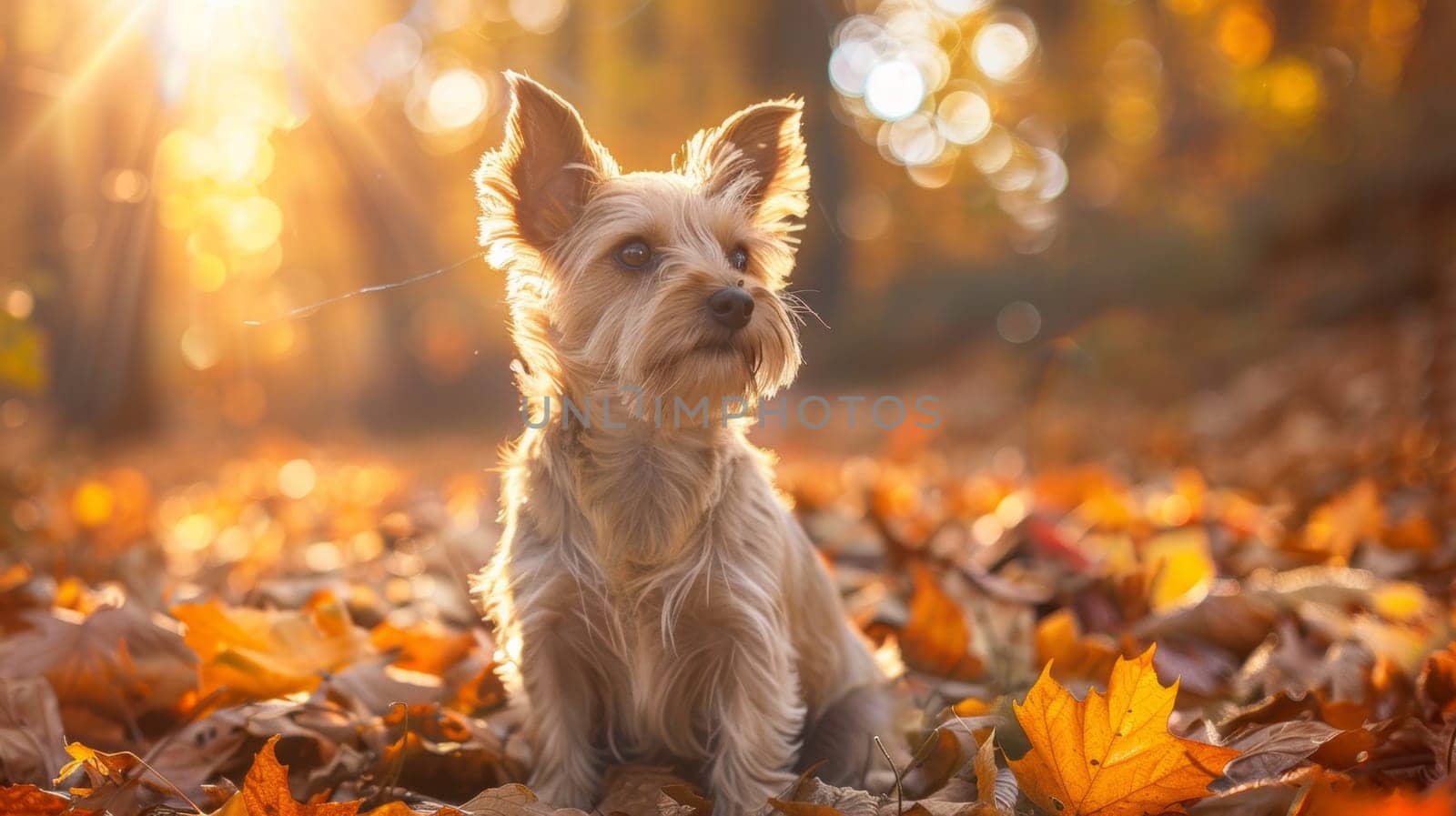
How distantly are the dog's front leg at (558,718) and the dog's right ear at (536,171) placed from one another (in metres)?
1.28

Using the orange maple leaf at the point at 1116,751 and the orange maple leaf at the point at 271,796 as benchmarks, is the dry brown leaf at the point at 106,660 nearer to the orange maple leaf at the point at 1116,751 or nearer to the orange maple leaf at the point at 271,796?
the orange maple leaf at the point at 271,796

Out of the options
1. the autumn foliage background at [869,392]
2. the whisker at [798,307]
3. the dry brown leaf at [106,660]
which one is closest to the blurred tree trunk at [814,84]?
the autumn foliage background at [869,392]

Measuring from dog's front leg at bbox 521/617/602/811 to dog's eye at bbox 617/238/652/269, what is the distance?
1.16m

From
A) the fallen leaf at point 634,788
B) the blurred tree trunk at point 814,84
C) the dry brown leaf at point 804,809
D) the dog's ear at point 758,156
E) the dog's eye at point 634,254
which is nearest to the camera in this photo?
the dry brown leaf at point 804,809

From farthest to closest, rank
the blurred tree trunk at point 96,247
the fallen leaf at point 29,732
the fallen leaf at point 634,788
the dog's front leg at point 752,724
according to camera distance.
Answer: the blurred tree trunk at point 96,247
the dog's front leg at point 752,724
the fallen leaf at point 634,788
the fallen leaf at point 29,732

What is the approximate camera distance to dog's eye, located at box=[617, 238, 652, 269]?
3238 millimetres

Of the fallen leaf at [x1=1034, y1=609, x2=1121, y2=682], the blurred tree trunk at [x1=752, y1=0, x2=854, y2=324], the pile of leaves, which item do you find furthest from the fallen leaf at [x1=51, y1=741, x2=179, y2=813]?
the blurred tree trunk at [x1=752, y1=0, x2=854, y2=324]

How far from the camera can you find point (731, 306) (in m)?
3.02

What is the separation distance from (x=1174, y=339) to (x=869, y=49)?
6.72 metres

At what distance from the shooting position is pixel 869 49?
1017 centimetres

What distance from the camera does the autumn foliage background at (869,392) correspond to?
107 inches

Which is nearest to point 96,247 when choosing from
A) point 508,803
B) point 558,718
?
point 558,718

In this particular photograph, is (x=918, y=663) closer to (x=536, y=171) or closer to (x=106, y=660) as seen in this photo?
(x=536, y=171)

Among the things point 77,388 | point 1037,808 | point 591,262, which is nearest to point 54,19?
point 591,262
